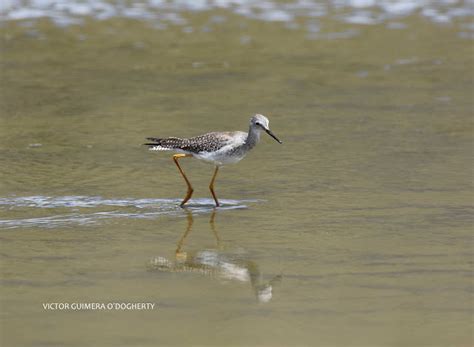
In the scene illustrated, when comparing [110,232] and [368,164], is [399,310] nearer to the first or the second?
[110,232]

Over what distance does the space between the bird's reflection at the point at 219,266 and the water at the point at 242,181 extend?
31 mm

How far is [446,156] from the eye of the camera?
12.7 meters

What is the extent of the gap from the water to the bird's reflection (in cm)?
3

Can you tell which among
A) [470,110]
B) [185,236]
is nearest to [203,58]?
[470,110]

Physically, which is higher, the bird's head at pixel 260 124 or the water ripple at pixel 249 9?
the bird's head at pixel 260 124

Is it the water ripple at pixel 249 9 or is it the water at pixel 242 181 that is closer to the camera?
the water at pixel 242 181

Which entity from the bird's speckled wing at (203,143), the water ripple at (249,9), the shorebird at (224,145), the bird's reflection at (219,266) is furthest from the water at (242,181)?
the bird's speckled wing at (203,143)

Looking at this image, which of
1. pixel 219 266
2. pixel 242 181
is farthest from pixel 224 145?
pixel 219 266

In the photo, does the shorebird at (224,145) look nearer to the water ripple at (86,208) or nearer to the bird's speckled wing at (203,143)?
the bird's speckled wing at (203,143)

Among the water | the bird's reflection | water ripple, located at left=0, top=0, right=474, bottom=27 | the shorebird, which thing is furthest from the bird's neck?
water ripple, located at left=0, top=0, right=474, bottom=27

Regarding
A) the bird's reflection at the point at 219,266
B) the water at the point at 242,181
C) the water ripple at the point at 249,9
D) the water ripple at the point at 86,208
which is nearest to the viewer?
the water at the point at 242,181

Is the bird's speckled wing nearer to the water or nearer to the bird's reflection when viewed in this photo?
the water

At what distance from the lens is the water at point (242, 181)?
7.71 meters

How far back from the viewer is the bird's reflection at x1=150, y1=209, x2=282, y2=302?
8367 millimetres
